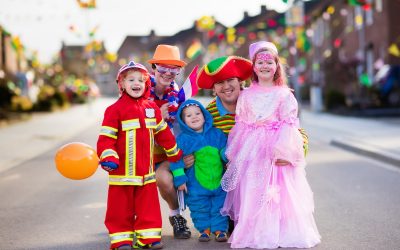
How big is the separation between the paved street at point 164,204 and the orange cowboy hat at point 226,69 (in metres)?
1.49

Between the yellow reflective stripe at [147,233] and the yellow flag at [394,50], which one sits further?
the yellow flag at [394,50]

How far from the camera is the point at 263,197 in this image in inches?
231

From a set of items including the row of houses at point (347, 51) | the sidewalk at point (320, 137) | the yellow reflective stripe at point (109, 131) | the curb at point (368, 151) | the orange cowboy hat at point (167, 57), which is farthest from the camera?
the row of houses at point (347, 51)

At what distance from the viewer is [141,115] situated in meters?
5.82

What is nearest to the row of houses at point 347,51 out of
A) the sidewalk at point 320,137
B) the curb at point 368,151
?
the sidewalk at point 320,137

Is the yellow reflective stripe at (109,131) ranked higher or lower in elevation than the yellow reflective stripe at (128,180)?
higher

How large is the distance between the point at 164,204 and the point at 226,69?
2.81 meters

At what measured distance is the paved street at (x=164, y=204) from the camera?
631cm

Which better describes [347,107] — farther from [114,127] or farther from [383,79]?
[114,127]

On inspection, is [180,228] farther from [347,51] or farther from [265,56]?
[347,51]

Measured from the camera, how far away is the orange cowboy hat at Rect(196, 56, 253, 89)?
6.23 metres

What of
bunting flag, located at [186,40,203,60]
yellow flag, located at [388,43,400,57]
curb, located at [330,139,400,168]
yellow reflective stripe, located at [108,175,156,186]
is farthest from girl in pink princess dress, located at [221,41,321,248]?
A: yellow flag, located at [388,43,400,57]

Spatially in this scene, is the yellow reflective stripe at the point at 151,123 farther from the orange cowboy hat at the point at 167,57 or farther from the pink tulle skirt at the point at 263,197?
the orange cowboy hat at the point at 167,57

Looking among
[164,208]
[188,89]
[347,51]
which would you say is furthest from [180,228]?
[347,51]
